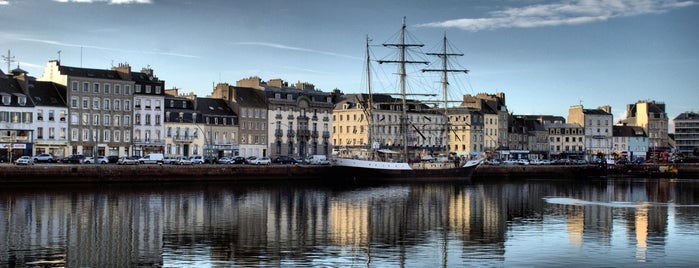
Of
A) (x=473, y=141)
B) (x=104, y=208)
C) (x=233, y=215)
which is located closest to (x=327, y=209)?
(x=233, y=215)

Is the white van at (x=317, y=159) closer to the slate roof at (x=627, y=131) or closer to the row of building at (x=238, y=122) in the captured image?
the row of building at (x=238, y=122)

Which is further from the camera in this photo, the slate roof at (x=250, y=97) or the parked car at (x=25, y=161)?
the slate roof at (x=250, y=97)

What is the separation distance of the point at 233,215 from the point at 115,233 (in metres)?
9.41

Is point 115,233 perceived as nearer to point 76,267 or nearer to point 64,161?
point 76,267

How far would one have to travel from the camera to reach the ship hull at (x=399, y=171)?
286 feet

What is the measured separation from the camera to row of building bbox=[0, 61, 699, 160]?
86375 millimetres

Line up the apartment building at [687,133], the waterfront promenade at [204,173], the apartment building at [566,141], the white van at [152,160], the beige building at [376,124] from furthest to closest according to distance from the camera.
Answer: the apartment building at [687,133] < the apartment building at [566,141] < the beige building at [376,124] < the white van at [152,160] < the waterfront promenade at [204,173]

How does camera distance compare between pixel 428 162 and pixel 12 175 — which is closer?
pixel 12 175

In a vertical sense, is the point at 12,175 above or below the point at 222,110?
below

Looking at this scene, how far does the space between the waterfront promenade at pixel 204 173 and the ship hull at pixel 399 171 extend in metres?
1.89

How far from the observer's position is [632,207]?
5300cm

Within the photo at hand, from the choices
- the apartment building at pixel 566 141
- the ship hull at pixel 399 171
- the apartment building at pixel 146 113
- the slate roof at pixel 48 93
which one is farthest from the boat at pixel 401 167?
the apartment building at pixel 566 141

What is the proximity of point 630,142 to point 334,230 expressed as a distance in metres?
128

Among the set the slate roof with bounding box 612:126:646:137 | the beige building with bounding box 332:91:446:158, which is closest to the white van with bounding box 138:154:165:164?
the beige building with bounding box 332:91:446:158
